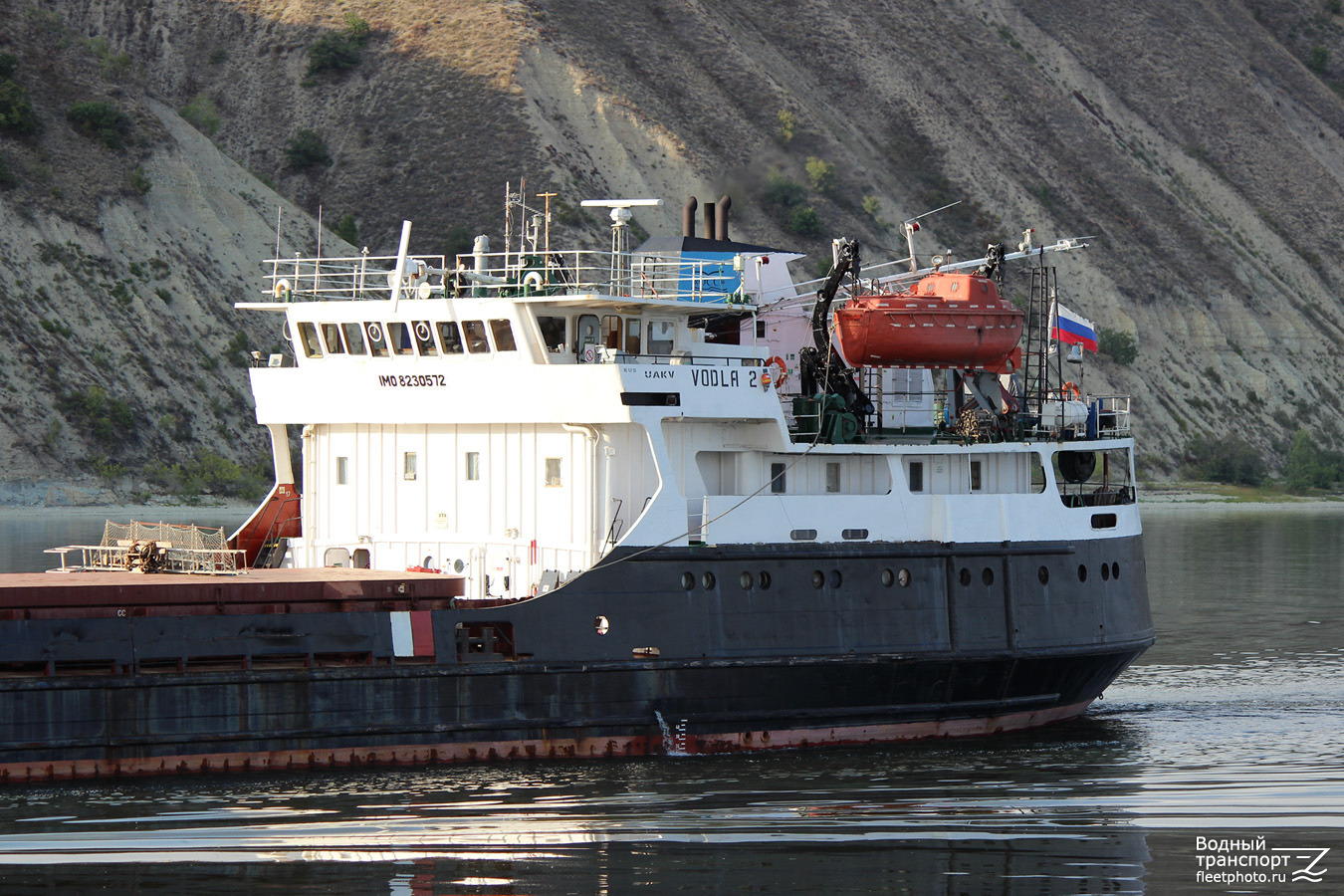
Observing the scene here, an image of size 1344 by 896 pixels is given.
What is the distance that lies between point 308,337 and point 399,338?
5.59 ft

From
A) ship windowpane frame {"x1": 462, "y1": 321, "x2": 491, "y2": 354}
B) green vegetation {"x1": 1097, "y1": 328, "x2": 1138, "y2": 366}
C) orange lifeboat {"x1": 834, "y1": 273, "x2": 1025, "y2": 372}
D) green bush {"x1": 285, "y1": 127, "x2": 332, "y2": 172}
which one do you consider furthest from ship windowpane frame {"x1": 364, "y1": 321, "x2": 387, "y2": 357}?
green vegetation {"x1": 1097, "y1": 328, "x2": 1138, "y2": 366}

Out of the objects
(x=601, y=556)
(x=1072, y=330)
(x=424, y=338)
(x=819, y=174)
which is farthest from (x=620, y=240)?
(x=819, y=174)

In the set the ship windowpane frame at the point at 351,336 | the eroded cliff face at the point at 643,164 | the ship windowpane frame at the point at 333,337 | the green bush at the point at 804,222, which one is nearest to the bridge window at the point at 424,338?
the ship windowpane frame at the point at 351,336

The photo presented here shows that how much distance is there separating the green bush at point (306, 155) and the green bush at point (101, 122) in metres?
10.2

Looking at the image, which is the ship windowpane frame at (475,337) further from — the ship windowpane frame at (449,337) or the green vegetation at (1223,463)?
the green vegetation at (1223,463)

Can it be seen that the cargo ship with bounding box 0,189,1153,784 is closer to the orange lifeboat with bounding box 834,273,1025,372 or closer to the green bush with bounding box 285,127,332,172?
the orange lifeboat with bounding box 834,273,1025,372

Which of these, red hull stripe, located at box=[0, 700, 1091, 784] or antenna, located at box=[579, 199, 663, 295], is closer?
red hull stripe, located at box=[0, 700, 1091, 784]

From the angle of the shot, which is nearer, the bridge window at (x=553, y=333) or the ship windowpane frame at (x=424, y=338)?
the bridge window at (x=553, y=333)

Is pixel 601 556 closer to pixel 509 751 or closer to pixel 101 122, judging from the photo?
pixel 509 751

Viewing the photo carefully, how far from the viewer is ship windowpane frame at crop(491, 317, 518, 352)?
21.8m

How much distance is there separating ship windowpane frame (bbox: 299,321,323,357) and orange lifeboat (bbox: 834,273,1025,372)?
290 inches

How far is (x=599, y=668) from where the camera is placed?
20953mm

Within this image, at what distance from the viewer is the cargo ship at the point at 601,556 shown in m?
19.6

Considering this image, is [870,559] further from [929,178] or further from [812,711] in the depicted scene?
[929,178]
